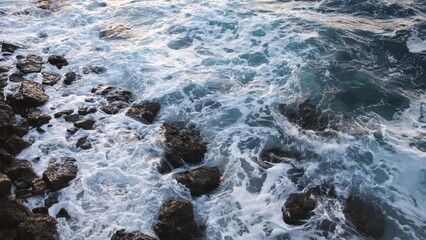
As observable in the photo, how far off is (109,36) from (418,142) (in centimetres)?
997

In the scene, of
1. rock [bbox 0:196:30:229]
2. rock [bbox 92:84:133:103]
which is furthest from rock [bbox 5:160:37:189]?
rock [bbox 92:84:133:103]

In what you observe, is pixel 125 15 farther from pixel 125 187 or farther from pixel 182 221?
pixel 182 221

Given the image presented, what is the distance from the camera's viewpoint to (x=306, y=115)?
9070 mm

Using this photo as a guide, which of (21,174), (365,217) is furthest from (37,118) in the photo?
(365,217)

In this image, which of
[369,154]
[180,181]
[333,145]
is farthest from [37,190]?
[369,154]

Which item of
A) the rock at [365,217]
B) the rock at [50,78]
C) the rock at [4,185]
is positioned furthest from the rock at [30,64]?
the rock at [365,217]

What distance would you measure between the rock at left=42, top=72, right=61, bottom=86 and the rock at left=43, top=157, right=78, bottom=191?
126 inches

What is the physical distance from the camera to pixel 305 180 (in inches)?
296

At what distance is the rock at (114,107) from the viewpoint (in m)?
9.24

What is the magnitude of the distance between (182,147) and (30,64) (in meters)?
5.72

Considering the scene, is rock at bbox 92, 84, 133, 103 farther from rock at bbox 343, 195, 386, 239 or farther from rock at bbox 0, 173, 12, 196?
rock at bbox 343, 195, 386, 239

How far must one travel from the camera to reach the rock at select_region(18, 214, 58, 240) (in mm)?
6035

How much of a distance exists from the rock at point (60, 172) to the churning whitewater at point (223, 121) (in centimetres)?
3

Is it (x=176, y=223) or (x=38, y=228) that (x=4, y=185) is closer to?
(x=38, y=228)
